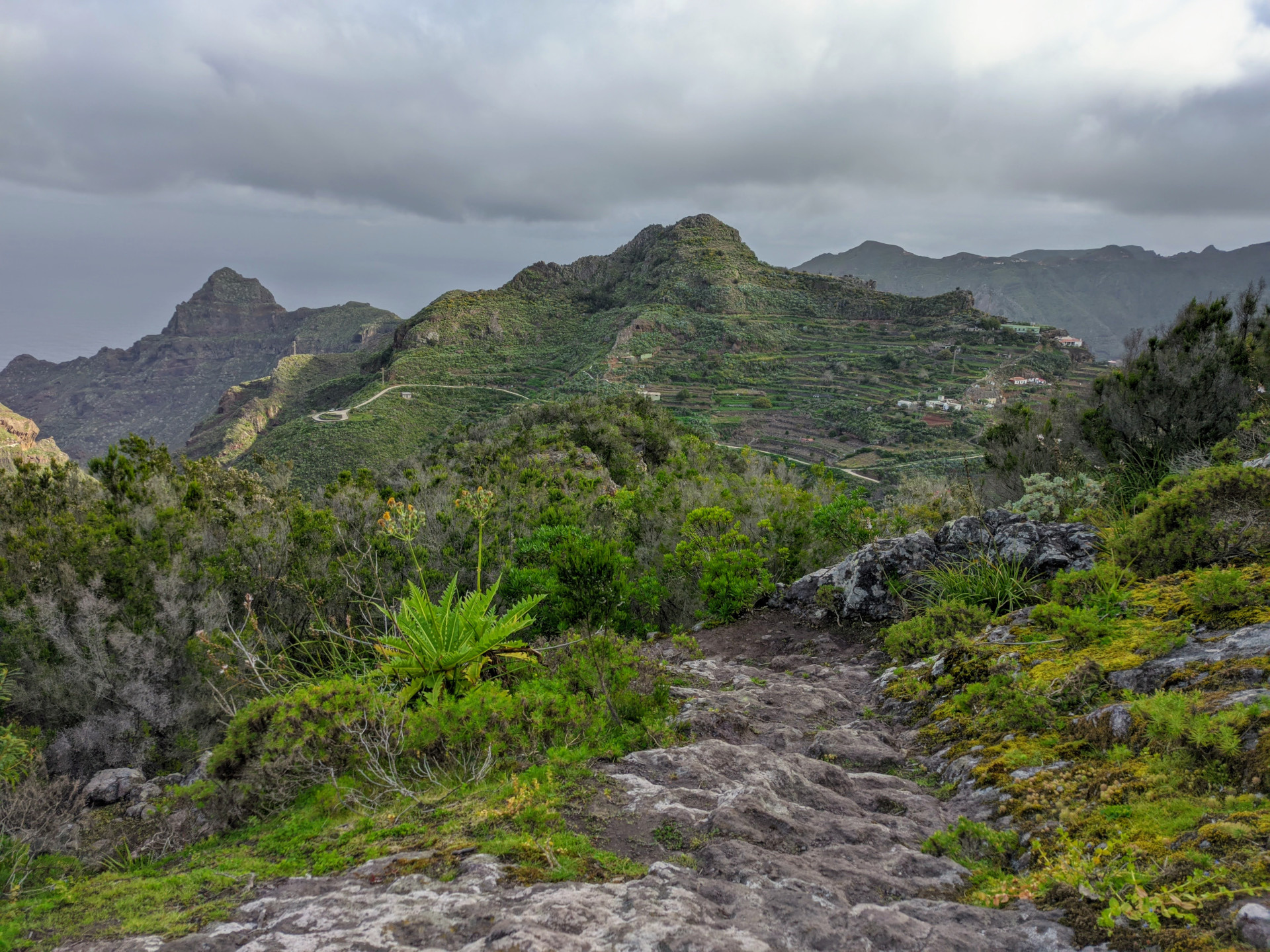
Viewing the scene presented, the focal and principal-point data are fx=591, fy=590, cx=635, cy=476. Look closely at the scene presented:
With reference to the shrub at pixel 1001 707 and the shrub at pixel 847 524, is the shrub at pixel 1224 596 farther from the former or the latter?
the shrub at pixel 847 524

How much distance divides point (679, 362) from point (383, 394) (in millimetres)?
36867

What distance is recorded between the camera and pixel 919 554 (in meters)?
6.47

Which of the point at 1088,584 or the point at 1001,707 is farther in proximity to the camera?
the point at 1088,584

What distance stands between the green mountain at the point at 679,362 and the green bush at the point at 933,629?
43.1 m

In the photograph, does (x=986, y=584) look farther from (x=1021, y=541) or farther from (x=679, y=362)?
(x=679, y=362)

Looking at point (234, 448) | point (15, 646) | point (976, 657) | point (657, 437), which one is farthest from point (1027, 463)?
point (234, 448)

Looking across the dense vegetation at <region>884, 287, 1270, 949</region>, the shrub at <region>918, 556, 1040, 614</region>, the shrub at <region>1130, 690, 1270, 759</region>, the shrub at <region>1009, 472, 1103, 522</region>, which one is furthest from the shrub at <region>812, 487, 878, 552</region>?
the shrub at <region>1130, 690, 1270, 759</region>

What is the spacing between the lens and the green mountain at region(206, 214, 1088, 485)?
56.7 m

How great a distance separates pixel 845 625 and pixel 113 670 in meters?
7.99

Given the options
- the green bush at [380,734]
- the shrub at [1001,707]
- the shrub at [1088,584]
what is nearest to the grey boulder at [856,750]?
the shrub at [1001,707]

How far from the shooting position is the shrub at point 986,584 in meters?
5.29

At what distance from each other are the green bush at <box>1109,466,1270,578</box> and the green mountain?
4375cm

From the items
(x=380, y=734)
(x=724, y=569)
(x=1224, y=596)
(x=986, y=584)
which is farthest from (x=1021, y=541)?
(x=380, y=734)

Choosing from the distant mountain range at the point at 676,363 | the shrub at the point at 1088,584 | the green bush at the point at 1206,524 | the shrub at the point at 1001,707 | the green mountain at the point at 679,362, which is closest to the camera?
the shrub at the point at 1001,707
